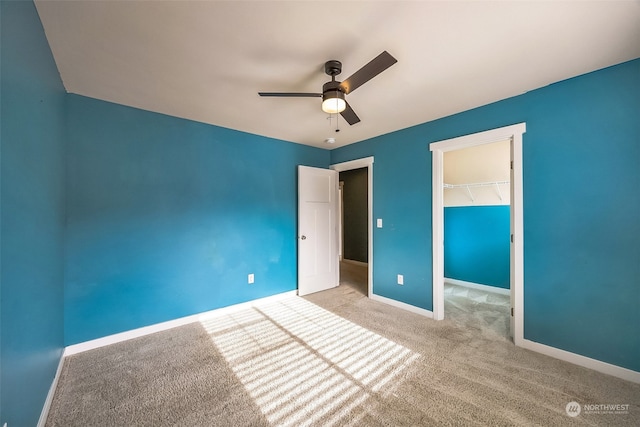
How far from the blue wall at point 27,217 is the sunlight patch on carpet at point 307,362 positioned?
1.18 metres

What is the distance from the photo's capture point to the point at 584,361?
204cm

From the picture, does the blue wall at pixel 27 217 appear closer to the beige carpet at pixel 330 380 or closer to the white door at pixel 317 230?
the beige carpet at pixel 330 380

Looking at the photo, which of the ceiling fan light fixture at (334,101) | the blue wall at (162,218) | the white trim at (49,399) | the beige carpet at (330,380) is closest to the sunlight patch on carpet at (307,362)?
the beige carpet at (330,380)

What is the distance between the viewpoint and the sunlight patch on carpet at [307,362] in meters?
1.63

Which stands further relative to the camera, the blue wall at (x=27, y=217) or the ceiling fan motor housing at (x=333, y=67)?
the ceiling fan motor housing at (x=333, y=67)

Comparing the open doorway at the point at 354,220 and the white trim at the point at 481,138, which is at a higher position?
the white trim at the point at 481,138

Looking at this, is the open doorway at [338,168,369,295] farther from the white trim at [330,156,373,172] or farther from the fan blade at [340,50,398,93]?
the fan blade at [340,50,398,93]

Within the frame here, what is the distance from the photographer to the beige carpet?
5.11 feet

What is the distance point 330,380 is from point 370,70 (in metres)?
2.19

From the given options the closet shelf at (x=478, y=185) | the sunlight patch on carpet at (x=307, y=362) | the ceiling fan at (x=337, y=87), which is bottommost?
the sunlight patch on carpet at (x=307, y=362)

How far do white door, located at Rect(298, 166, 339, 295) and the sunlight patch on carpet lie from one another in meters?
0.86

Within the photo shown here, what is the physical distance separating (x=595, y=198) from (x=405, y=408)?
2194 mm

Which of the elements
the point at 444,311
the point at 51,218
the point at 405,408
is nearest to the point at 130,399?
the point at 51,218

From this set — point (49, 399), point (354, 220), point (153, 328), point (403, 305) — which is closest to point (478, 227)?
point (403, 305)
